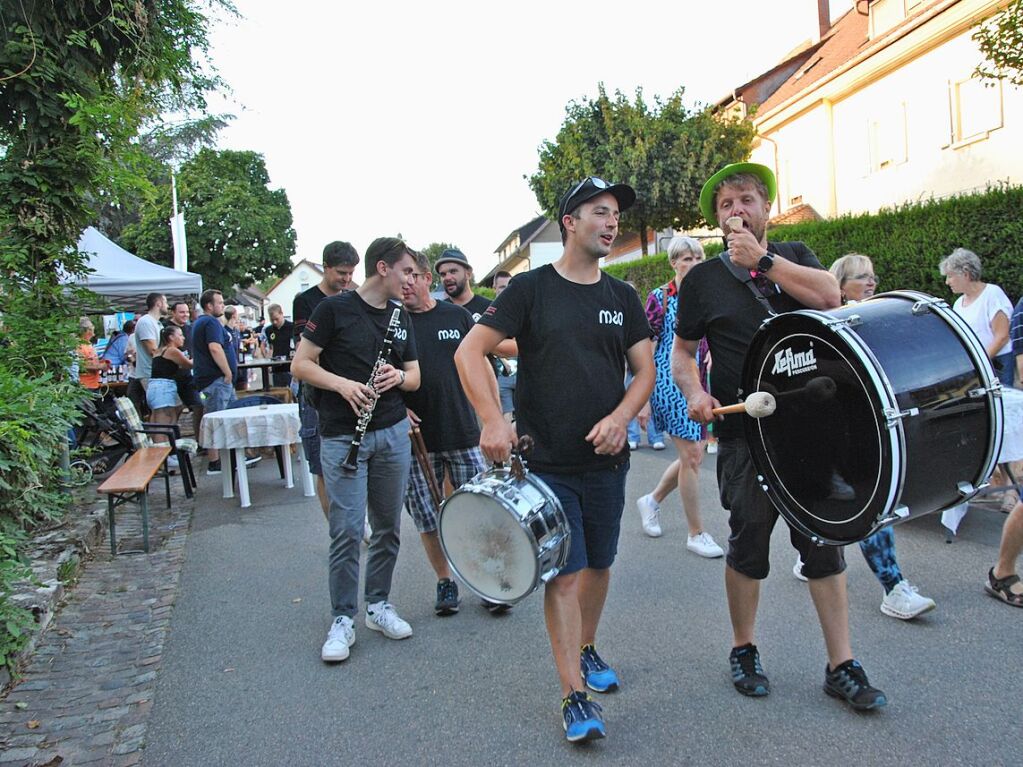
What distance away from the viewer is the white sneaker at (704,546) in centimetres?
531

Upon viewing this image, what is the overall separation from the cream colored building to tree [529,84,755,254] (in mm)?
2100

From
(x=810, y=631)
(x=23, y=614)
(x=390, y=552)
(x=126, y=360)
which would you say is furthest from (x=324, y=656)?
(x=126, y=360)

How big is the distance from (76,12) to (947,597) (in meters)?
7.46

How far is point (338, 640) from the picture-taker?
398 cm

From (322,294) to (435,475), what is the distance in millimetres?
1725

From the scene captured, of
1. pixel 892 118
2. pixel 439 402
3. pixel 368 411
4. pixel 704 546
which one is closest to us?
pixel 368 411

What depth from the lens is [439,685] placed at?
3.63 m

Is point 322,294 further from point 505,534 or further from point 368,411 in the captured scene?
point 505,534

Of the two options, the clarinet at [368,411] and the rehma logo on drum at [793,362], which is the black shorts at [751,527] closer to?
the rehma logo on drum at [793,362]

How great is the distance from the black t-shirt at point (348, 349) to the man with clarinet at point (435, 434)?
1.47ft

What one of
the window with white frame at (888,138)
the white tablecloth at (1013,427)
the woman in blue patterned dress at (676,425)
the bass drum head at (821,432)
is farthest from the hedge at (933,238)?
the bass drum head at (821,432)

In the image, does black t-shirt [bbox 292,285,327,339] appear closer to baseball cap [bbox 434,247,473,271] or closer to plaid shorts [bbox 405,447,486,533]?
baseball cap [bbox 434,247,473,271]

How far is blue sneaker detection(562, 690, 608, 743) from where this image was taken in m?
2.93

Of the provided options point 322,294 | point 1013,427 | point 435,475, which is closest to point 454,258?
point 322,294
